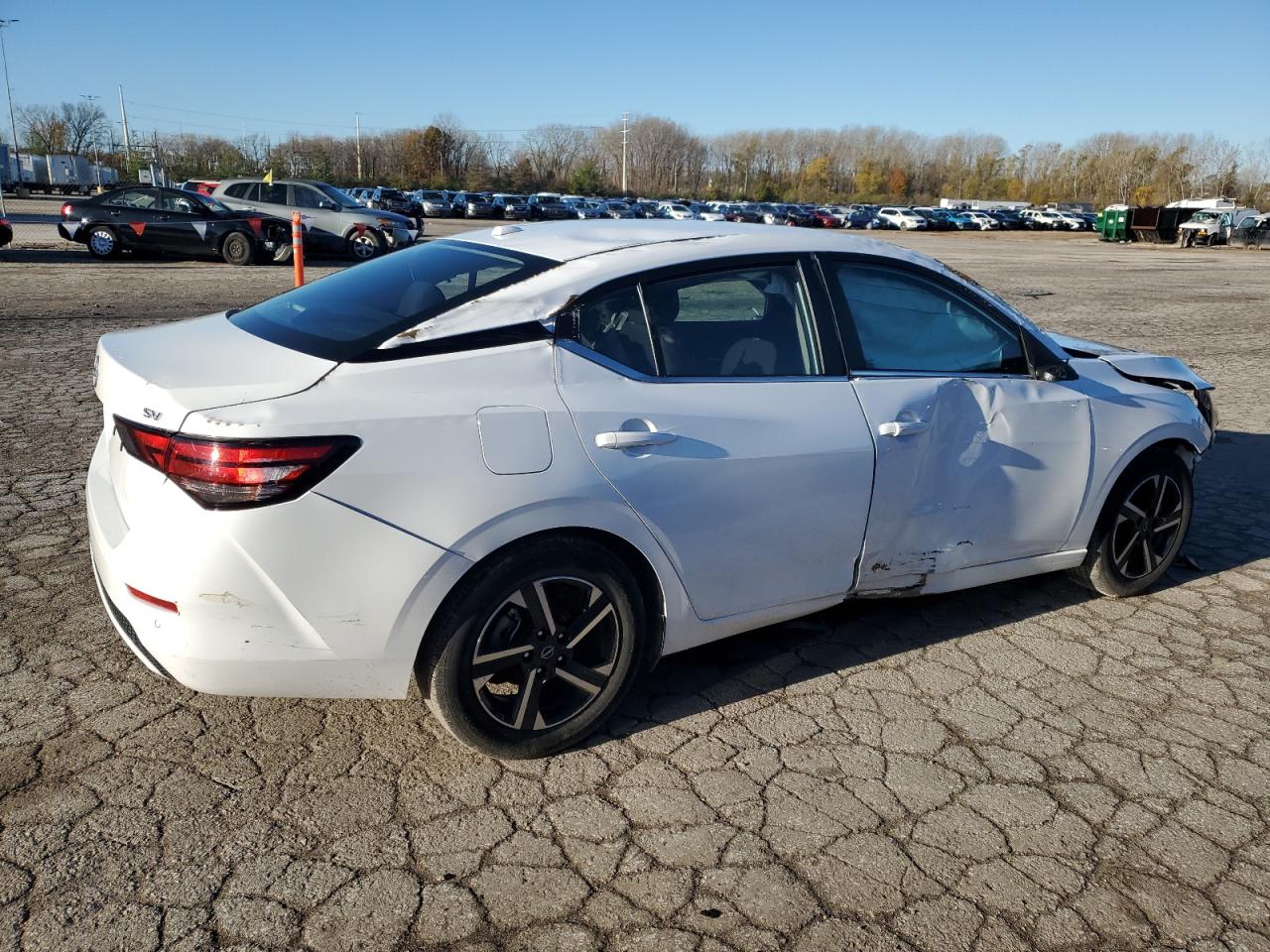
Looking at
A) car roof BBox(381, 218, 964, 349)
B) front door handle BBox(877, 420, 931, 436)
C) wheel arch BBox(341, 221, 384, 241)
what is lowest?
wheel arch BBox(341, 221, 384, 241)

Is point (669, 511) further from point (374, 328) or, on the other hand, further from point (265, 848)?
point (265, 848)

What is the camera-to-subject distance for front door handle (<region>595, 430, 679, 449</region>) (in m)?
2.99

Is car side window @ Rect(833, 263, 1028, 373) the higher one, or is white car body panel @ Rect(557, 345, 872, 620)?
car side window @ Rect(833, 263, 1028, 373)

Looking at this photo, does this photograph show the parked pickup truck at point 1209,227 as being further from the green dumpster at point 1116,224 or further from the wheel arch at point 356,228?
the wheel arch at point 356,228

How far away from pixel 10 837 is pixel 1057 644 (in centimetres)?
382

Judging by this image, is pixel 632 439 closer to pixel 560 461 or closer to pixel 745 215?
pixel 560 461

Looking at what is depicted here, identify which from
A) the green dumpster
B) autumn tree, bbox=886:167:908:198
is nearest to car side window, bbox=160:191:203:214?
the green dumpster

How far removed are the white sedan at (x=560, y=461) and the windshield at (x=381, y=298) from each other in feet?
0.06

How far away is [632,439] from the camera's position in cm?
302

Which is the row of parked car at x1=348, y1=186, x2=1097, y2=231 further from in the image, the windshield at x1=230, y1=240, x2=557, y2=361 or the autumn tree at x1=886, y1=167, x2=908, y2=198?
the autumn tree at x1=886, y1=167, x2=908, y2=198

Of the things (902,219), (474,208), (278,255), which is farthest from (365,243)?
(902,219)

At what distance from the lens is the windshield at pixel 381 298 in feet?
10.0

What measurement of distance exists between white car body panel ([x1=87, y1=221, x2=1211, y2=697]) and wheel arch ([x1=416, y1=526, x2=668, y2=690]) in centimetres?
3

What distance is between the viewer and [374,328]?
120 inches
